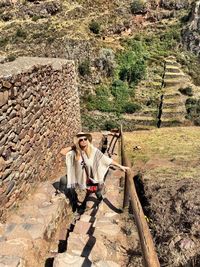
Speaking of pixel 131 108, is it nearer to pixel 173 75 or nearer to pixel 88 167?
pixel 173 75

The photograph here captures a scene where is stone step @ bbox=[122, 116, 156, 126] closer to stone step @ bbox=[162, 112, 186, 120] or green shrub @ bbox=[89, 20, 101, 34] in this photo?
stone step @ bbox=[162, 112, 186, 120]

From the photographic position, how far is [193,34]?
33.5 metres

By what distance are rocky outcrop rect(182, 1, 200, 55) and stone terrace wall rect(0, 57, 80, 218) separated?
2531 centimetres

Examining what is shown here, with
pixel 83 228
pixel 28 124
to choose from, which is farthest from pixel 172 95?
pixel 83 228

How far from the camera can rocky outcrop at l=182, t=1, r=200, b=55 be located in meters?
33.0

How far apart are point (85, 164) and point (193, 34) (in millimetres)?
29983

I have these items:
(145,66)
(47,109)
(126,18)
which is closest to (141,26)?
(126,18)

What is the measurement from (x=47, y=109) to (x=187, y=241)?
4210mm

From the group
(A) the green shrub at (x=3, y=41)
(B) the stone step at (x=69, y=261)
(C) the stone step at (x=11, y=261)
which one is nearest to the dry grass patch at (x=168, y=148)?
(B) the stone step at (x=69, y=261)

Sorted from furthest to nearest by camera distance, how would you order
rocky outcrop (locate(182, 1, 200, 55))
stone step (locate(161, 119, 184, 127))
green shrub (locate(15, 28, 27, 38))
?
rocky outcrop (locate(182, 1, 200, 55)), green shrub (locate(15, 28, 27, 38)), stone step (locate(161, 119, 184, 127))

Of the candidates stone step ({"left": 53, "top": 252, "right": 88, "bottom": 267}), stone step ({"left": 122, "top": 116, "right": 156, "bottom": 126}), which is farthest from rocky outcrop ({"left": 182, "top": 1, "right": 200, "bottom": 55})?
stone step ({"left": 53, "top": 252, "right": 88, "bottom": 267})

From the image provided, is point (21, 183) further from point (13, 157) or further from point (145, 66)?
point (145, 66)

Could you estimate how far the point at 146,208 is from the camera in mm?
7094

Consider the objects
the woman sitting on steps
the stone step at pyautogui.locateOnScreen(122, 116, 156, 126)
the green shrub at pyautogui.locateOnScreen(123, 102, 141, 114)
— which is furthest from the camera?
the green shrub at pyautogui.locateOnScreen(123, 102, 141, 114)
